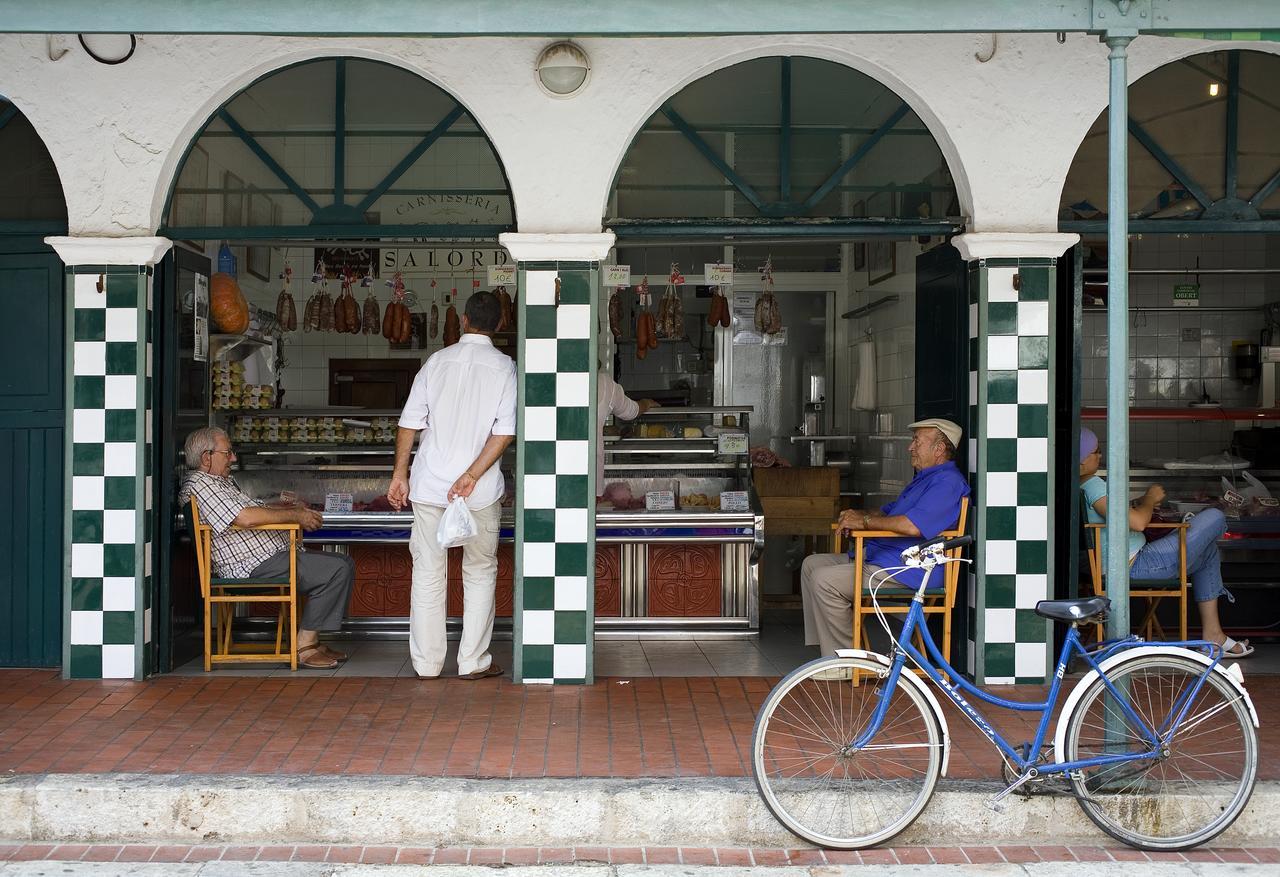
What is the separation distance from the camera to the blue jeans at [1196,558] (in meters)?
7.09

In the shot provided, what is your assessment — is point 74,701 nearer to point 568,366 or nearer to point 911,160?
point 568,366

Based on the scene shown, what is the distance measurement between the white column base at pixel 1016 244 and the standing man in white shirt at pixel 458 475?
2422mm

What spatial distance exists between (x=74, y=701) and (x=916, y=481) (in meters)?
4.23

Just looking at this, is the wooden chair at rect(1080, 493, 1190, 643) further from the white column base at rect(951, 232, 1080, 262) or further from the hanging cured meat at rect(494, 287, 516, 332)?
the hanging cured meat at rect(494, 287, 516, 332)

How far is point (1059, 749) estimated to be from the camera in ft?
14.8

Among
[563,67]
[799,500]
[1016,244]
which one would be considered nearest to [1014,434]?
[1016,244]

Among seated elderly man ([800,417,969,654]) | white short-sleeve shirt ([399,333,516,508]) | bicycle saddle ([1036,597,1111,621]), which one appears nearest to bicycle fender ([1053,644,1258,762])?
bicycle saddle ([1036,597,1111,621])

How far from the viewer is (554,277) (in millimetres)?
6453

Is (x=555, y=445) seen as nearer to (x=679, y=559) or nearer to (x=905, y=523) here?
(x=905, y=523)

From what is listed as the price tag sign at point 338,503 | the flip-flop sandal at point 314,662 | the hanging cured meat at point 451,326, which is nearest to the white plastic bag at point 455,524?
the flip-flop sandal at point 314,662

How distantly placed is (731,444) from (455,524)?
2.57 m

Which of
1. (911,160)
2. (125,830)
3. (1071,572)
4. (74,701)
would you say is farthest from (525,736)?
(911,160)

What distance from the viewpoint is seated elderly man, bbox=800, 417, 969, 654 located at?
6320 millimetres

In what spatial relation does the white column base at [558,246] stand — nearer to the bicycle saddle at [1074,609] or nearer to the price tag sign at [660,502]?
the price tag sign at [660,502]
